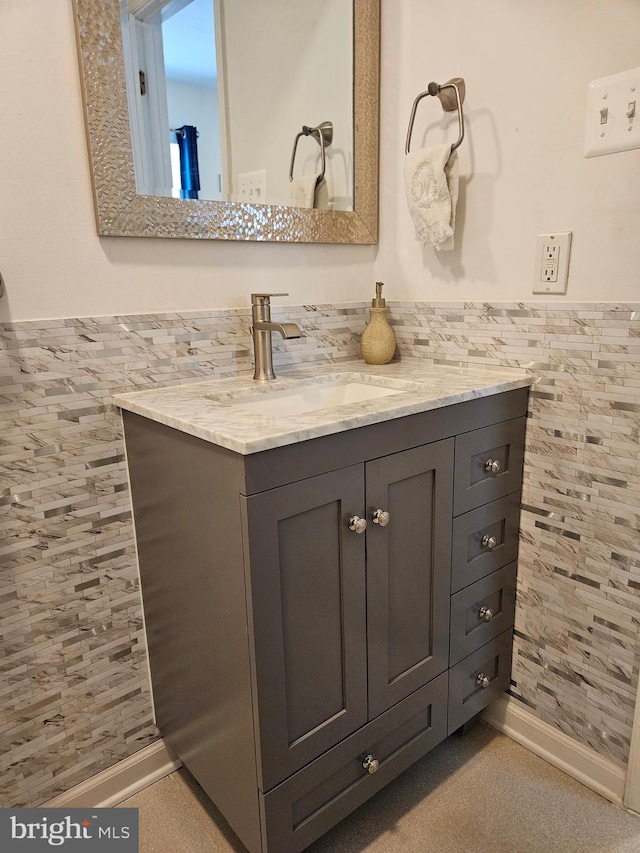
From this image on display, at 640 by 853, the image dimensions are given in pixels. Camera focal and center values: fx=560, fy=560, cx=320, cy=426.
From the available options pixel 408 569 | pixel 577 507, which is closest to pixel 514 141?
pixel 577 507

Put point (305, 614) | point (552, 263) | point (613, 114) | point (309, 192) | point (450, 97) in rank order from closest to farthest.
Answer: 1. point (305, 614)
2. point (613, 114)
3. point (552, 263)
4. point (450, 97)
5. point (309, 192)

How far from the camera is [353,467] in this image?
97cm

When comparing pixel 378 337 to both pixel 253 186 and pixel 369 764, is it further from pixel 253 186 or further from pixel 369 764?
pixel 369 764

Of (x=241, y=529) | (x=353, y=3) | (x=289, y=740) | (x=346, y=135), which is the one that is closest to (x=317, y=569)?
(x=241, y=529)

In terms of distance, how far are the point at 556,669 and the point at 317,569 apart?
760 mm

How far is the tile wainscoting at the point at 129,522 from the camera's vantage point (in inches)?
42.0

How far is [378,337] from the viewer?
146 centimetres

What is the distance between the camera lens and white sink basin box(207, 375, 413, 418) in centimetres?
121

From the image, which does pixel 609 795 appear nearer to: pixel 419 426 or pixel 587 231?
pixel 419 426

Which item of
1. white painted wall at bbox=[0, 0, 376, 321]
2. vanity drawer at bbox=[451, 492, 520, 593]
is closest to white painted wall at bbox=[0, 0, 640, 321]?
white painted wall at bbox=[0, 0, 376, 321]

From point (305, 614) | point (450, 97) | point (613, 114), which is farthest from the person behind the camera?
point (450, 97)

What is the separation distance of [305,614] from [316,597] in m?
0.03

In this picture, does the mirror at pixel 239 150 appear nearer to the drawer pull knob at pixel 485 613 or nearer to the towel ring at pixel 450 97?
the towel ring at pixel 450 97

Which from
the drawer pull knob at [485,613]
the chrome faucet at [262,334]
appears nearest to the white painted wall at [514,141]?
the chrome faucet at [262,334]
